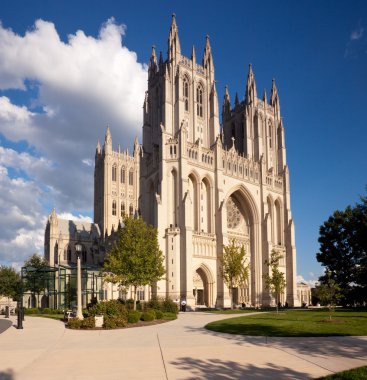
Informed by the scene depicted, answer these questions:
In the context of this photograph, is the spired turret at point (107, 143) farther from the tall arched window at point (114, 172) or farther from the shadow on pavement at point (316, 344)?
the shadow on pavement at point (316, 344)

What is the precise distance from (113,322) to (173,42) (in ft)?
197

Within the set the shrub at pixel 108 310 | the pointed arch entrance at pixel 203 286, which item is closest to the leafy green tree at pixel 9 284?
the pointed arch entrance at pixel 203 286

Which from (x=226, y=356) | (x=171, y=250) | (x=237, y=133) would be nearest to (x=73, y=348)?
(x=226, y=356)

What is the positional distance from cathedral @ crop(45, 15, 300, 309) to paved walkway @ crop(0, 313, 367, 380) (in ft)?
123

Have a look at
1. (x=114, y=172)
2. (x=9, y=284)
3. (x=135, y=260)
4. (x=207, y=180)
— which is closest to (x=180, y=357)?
(x=135, y=260)

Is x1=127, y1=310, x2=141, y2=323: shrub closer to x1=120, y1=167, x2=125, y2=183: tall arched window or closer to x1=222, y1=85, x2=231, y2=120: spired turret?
x1=222, y1=85, x2=231, y2=120: spired turret

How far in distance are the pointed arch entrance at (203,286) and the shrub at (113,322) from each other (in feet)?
125

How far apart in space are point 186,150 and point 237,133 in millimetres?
24586

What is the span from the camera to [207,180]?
69562 mm

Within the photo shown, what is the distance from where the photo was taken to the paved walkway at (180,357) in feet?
36.3

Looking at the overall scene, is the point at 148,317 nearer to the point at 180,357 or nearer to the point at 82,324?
the point at 82,324

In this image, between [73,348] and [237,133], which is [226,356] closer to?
[73,348]

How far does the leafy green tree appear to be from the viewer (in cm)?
6531

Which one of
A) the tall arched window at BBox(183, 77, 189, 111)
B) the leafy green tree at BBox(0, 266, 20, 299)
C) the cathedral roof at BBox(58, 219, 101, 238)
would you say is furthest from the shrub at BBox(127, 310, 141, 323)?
the cathedral roof at BBox(58, 219, 101, 238)
